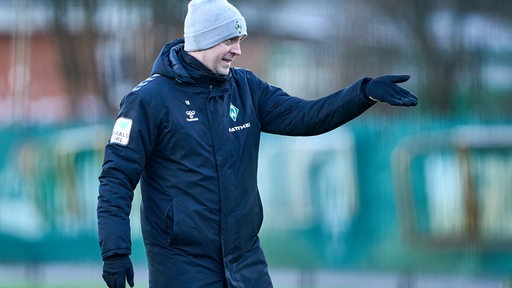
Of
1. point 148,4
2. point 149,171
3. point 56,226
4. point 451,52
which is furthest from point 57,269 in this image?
point 149,171

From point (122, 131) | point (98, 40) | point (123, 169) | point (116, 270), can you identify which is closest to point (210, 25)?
point (122, 131)

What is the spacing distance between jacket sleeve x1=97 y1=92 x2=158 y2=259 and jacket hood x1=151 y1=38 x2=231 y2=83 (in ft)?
0.61

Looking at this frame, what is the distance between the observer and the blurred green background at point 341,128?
31.3 feet

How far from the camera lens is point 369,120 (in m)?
9.76

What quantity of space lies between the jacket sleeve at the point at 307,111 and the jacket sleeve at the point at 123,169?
0.62m

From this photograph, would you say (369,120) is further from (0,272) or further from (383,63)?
(0,272)

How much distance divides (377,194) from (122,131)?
508cm

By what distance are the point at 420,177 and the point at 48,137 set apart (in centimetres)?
328

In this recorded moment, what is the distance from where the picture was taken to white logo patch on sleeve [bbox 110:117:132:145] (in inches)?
194

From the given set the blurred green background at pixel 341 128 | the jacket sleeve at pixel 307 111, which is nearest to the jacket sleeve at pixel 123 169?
the jacket sleeve at pixel 307 111

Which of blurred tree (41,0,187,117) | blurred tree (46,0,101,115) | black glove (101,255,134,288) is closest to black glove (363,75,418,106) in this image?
black glove (101,255,134,288)

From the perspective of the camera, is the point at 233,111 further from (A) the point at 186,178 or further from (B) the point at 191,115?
Answer: (A) the point at 186,178

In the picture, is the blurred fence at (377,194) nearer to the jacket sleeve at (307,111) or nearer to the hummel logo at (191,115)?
the jacket sleeve at (307,111)

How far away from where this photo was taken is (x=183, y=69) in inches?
200
